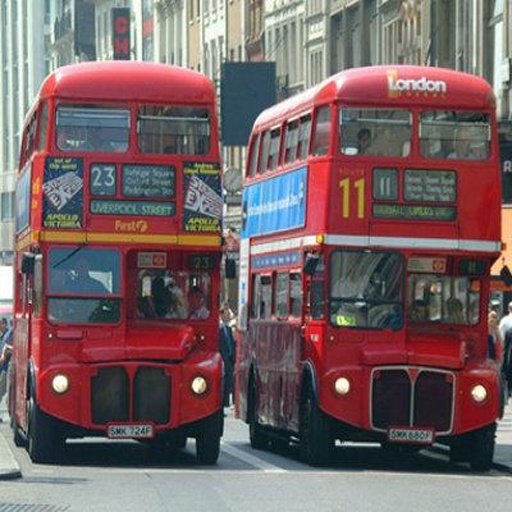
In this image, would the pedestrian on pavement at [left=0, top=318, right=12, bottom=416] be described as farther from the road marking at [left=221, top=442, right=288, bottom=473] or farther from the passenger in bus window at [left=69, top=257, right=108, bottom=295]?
the passenger in bus window at [left=69, top=257, right=108, bottom=295]

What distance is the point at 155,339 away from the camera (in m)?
26.9

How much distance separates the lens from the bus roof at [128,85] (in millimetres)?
27281

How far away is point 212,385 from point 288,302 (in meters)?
2.71

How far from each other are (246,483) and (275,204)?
616 centimetres

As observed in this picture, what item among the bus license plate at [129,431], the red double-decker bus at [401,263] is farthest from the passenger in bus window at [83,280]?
the red double-decker bus at [401,263]

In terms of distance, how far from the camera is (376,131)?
89.6 feet

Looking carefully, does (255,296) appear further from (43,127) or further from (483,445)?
(483,445)

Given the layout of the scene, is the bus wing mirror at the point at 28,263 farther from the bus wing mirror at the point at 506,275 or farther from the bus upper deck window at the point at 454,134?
the bus wing mirror at the point at 506,275

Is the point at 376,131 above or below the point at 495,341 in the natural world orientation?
above

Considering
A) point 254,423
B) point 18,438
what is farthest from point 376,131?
point 18,438

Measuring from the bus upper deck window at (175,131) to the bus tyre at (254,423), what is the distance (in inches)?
191

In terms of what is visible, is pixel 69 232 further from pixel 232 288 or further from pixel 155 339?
pixel 232 288

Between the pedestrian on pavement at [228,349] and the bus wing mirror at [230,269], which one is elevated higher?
the bus wing mirror at [230,269]

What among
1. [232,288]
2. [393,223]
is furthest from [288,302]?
[232,288]
